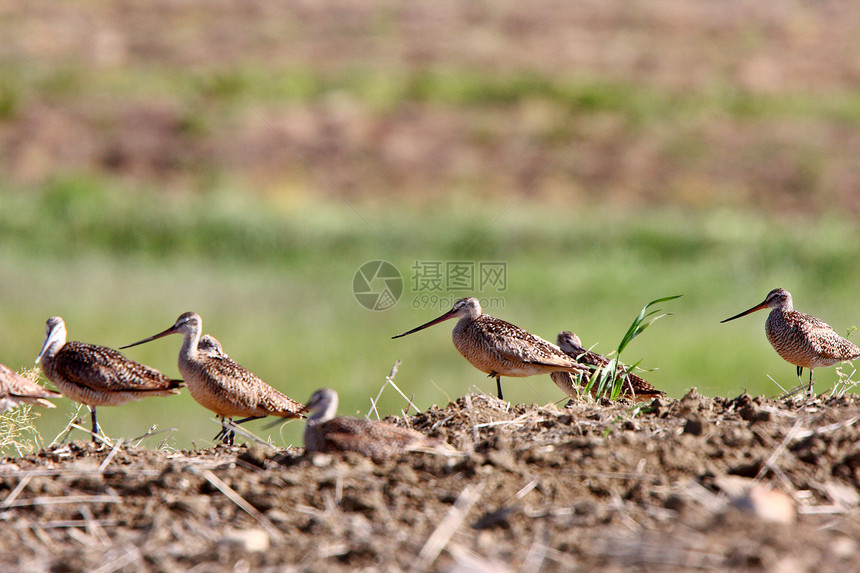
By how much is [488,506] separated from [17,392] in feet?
12.0

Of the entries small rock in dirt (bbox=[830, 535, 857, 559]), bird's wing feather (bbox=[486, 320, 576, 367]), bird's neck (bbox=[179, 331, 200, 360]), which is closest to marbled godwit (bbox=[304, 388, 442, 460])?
small rock in dirt (bbox=[830, 535, 857, 559])

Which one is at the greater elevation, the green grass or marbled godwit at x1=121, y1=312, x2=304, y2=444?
the green grass

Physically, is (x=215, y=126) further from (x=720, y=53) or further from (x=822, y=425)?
(x=822, y=425)

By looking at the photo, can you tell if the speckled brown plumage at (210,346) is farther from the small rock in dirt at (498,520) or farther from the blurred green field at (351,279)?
the small rock in dirt at (498,520)

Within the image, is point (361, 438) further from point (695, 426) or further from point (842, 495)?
point (842, 495)

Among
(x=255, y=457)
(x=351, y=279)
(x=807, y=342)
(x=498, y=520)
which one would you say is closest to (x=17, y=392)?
(x=255, y=457)

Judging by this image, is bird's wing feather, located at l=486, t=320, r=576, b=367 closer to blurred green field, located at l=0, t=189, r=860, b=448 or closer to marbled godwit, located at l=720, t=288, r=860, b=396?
marbled godwit, located at l=720, t=288, r=860, b=396

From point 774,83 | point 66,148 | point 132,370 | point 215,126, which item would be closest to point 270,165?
point 215,126

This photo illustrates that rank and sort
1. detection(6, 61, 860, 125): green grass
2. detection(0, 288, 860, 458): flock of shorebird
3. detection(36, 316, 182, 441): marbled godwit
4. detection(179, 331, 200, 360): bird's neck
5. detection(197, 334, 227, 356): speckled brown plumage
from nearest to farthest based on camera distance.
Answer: detection(0, 288, 860, 458): flock of shorebird < detection(36, 316, 182, 441): marbled godwit < detection(179, 331, 200, 360): bird's neck < detection(197, 334, 227, 356): speckled brown plumage < detection(6, 61, 860, 125): green grass

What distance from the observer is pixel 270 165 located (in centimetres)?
2725

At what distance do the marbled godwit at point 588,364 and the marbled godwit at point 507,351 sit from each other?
0.18 meters

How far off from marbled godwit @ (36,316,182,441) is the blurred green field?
395 cm

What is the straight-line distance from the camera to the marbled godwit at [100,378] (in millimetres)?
7074

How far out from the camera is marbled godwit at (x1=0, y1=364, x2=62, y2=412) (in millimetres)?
6480
